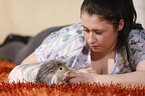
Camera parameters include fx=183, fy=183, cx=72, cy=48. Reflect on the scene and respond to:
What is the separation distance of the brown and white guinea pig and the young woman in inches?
3.2

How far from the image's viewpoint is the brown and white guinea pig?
2.39 ft

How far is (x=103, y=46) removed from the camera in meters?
0.95

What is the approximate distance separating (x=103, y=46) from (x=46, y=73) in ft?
1.17

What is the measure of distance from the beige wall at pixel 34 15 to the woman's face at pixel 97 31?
1095 millimetres

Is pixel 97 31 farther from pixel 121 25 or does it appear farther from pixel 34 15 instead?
pixel 34 15

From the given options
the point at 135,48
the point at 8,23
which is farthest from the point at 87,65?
the point at 8,23

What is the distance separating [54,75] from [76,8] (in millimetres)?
1389

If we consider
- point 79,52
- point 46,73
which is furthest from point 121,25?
point 46,73

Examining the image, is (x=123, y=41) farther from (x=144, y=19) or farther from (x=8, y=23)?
(x=8, y=23)

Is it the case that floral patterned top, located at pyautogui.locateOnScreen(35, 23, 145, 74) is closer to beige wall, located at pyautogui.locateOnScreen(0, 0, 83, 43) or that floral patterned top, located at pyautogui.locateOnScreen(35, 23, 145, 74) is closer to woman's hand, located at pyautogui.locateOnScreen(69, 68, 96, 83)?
woman's hand, located at pyautogui.locateOnScreen(69, 68, 96, 83)

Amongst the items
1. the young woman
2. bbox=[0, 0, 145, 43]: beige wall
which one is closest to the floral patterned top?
the young woman

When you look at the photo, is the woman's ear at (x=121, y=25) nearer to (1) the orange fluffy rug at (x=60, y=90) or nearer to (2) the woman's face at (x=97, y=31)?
(2) the woman's face at (x=97, y=31)

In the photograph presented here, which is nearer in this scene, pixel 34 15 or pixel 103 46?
pixel 103 46

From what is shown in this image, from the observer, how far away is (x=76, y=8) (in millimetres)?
1999
